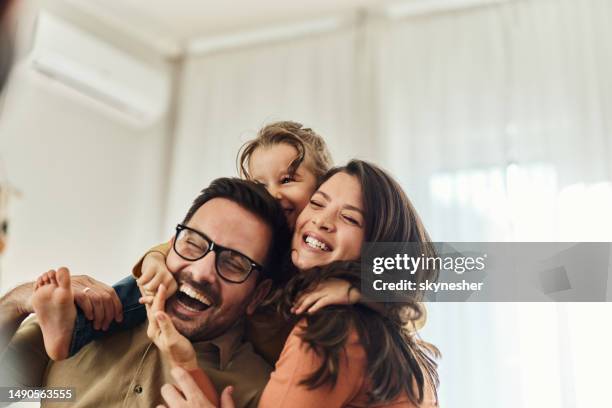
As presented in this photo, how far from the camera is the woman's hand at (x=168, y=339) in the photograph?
108 cm

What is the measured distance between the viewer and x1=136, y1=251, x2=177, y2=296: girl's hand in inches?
43.8

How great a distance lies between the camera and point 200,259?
1.11 meters

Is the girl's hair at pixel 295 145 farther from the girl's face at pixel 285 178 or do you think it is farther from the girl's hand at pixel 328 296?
the girl's hand at pixel 328 296

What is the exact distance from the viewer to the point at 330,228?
1.11 m

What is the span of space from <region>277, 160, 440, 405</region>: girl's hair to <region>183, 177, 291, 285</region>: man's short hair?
40 millimetres

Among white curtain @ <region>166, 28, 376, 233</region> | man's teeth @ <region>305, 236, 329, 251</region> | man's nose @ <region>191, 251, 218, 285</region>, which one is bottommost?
man's nose @ <region>191, 251, 218, 285</region>

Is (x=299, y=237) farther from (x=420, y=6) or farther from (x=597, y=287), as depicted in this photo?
(x=420, y=6)

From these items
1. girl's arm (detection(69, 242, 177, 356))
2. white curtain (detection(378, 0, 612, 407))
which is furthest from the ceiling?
girl's arm (detection(69, 242, 177, 356))

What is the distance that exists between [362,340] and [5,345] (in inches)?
24.8

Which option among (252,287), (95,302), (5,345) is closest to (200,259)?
(252,287)

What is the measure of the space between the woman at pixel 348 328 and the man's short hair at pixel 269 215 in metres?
0.02

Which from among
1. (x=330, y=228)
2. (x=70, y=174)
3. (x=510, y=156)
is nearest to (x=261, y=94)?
(x=70, y=174)

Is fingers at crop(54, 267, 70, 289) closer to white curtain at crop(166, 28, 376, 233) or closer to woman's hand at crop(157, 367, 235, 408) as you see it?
woman's hand at crop(157, 367, 235, 408)

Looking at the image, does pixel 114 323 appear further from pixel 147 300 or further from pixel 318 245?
pixel 318 245
